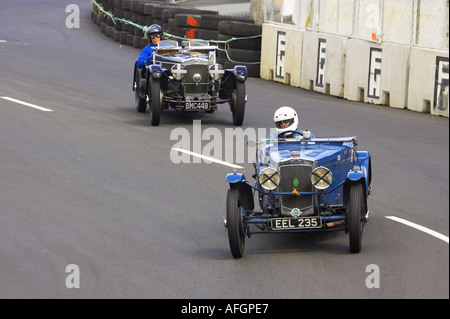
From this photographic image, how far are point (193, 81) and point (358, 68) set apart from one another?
14.1 ft

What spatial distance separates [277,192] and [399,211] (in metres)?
2.25

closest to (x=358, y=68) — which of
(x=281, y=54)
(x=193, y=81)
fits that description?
(x=281, y=54)

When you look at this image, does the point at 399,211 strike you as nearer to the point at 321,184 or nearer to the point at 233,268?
the point at 321,184

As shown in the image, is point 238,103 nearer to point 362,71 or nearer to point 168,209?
point 362,71

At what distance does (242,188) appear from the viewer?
994 cm

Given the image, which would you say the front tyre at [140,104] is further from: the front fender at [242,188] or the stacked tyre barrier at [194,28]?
the front fender at [242,188]

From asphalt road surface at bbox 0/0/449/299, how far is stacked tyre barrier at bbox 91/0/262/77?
2.57 metres

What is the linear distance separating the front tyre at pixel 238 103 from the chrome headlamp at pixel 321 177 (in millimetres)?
7675

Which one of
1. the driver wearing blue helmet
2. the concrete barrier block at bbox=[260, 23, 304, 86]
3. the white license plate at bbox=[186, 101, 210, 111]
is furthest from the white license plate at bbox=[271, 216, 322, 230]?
the concrete barrier block at bbox=[260, 23, 304, 86]

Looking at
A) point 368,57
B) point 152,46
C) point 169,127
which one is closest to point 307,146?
point 169,127

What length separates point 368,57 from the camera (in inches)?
774

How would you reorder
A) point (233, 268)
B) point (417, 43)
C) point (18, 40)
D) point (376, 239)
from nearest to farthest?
point (233, 268) < point (376, 239) < point (417, 43) < point (18, 40)

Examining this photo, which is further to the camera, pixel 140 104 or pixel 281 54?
pixel 281 54

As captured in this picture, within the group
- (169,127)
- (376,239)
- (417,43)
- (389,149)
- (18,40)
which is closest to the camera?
(376,239)
